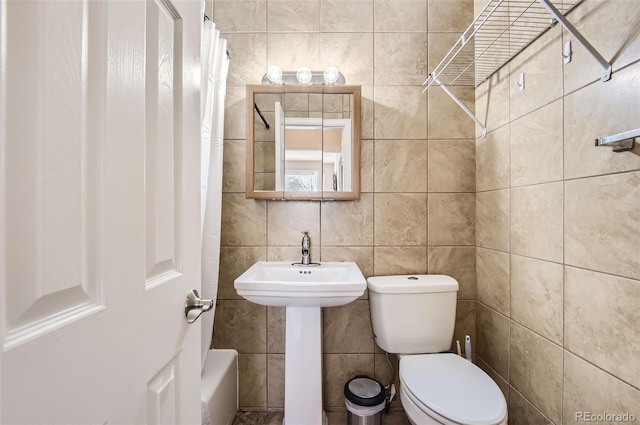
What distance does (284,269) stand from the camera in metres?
1.49

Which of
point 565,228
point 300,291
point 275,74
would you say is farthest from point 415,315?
point 275,74

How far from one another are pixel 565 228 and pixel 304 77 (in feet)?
4.32

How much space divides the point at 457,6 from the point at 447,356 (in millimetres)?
1787

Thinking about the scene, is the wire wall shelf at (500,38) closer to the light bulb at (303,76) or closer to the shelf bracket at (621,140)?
the shelf bracket at (621,140)

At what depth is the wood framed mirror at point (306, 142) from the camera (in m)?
1.54

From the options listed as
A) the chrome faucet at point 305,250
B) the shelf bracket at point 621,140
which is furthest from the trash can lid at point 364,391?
the shelf bracket at point 621,140

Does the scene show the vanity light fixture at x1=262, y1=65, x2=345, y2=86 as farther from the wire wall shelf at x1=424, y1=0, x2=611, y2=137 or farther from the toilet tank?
the toilet tank

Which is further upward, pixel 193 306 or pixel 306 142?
pixel 306 142

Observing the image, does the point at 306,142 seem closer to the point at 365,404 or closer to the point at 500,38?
the point at 500,38

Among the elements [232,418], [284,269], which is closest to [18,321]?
[284,269]

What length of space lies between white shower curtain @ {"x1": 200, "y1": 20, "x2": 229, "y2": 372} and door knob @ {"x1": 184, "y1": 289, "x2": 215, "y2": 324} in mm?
660

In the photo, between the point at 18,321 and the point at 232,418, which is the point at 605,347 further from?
the point at 232,418

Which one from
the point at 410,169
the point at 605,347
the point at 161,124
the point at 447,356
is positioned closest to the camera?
the point at 161,124

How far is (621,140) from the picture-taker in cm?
78
